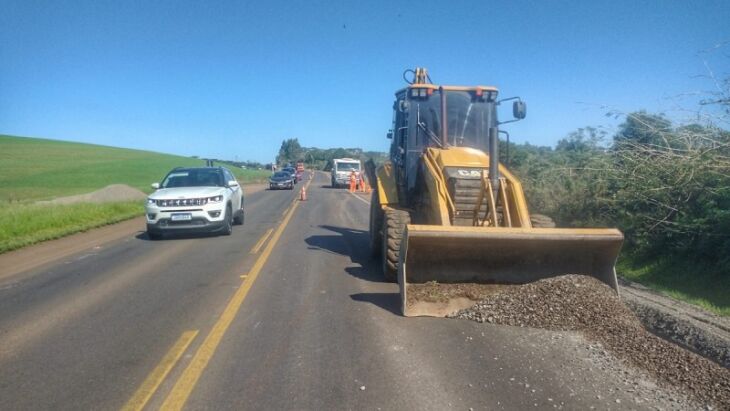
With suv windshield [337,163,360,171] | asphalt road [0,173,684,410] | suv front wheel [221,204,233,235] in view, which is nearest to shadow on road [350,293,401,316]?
asphalt road [0,173,684,410]

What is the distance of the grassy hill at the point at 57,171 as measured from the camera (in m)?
41.3

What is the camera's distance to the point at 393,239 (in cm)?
827

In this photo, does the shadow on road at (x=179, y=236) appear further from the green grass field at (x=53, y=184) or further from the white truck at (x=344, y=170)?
the white truck at (x=344, y=170)

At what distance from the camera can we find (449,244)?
275 inches

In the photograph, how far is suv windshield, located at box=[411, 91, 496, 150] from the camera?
9.62m

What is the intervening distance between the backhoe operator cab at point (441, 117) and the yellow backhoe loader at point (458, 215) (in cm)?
2

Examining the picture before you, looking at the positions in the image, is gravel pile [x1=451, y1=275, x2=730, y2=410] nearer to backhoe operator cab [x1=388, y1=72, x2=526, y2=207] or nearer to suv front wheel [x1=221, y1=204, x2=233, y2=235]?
backhoe operator cab [x1=388, y1=72, x2=526, y2=207]

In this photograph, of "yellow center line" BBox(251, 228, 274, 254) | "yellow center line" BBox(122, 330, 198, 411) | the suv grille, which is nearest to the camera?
"yellow center line" BBox(122, 330, 198, 411)

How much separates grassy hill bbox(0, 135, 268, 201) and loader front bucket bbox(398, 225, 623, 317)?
32.5m

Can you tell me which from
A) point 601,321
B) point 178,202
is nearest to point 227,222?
point 178,202

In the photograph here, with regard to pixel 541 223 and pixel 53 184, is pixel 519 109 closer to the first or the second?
pixel 541 223

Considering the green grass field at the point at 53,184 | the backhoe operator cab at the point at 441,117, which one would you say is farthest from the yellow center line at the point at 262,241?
the green grass field at the point at 53,184

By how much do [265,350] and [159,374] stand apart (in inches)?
40.0

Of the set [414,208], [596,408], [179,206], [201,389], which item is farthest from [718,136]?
[179,206]
